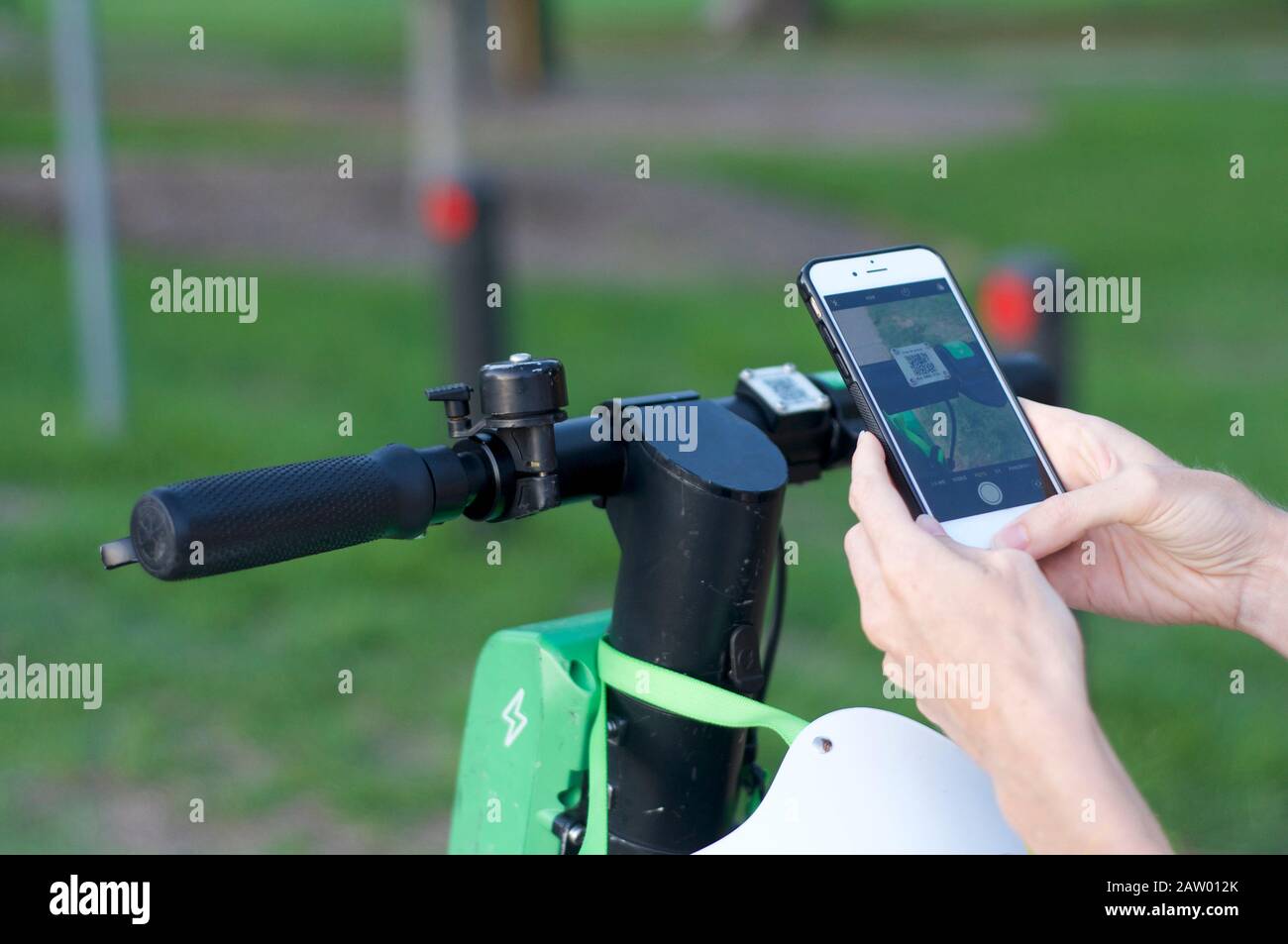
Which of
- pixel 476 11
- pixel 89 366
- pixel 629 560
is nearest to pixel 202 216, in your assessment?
pixel 89 366

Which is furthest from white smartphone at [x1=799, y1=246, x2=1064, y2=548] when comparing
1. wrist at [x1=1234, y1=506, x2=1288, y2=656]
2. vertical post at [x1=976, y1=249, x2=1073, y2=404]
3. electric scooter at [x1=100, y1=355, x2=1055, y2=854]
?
vertical post at [x1=976, y1=249, x2=1073, y2=404]

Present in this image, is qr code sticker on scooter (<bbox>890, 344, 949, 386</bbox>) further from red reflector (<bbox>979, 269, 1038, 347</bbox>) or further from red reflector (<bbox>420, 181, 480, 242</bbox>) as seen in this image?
red reflector (<bbox>420, 181, 480, 242</bbox>)

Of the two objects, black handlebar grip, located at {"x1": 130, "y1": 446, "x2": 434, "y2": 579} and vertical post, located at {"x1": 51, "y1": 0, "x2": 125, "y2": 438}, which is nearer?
black handlebar grip, located at {"x1": 130, "y1": 446, "x2": 434, "y2": 579}

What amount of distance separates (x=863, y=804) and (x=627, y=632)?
325 millimetres

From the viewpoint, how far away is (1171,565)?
1.72m

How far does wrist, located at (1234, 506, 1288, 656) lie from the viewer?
166 cm

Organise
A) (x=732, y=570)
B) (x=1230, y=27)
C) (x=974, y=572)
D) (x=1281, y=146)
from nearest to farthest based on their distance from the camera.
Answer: (x=974, y=572), (x=732, y=570), (x=1281, y=146), (x=1230, y=27)

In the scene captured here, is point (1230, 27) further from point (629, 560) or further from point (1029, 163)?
point (629, 560)

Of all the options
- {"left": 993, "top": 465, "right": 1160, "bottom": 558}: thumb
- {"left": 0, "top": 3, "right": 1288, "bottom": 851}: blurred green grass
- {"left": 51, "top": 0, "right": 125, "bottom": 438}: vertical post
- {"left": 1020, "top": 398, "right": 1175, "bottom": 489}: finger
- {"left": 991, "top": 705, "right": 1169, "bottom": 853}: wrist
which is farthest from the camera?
{"left": 51, "top": 0, "right": 125, "bottom": 438}: vertical post

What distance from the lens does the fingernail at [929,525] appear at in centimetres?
145

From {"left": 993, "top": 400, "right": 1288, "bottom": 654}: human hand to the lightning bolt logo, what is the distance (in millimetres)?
567

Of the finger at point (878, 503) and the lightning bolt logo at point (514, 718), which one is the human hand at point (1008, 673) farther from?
the lightning bolt logo at point (514, 718)

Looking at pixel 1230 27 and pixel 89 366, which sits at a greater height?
pixel 1230 27

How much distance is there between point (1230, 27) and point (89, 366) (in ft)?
73.7
